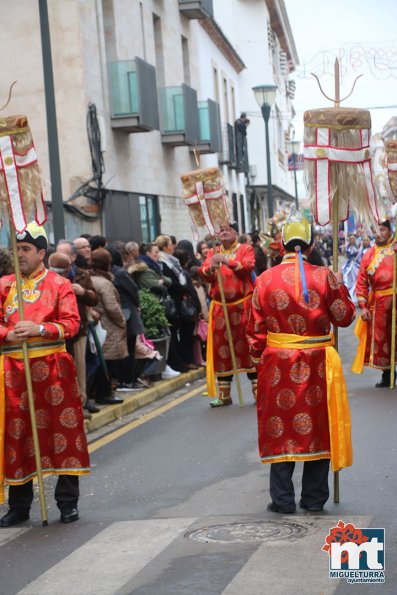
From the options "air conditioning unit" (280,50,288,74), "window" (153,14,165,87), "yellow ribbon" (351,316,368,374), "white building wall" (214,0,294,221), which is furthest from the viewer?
"air conditioning unit" (280,50,288,74)

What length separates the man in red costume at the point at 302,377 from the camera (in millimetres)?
7242

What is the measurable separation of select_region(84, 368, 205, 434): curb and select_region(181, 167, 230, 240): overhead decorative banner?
213 centimetres

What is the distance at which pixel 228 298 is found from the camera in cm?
1282

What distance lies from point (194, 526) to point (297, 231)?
6.53 ft

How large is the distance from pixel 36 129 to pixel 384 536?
611 inches

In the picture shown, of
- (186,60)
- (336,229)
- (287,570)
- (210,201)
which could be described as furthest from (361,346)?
(186,60)

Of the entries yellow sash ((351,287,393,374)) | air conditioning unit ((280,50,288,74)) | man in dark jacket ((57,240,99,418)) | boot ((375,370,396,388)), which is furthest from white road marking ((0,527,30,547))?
air conditioning unit ((280,50,288,74))

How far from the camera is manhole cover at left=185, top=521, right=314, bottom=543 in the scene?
6.50 metres

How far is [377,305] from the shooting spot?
1330 cm

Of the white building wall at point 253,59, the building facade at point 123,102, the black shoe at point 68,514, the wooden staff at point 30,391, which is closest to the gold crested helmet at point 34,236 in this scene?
the wooden staff at point 30,391

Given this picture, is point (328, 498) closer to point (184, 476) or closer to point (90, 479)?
point (184, 476)

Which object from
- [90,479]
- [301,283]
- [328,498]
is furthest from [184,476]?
[301,283]

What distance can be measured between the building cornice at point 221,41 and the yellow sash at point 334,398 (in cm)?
2645

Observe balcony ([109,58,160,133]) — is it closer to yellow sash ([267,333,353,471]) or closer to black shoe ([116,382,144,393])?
black shoe ([116,382,144,393])
